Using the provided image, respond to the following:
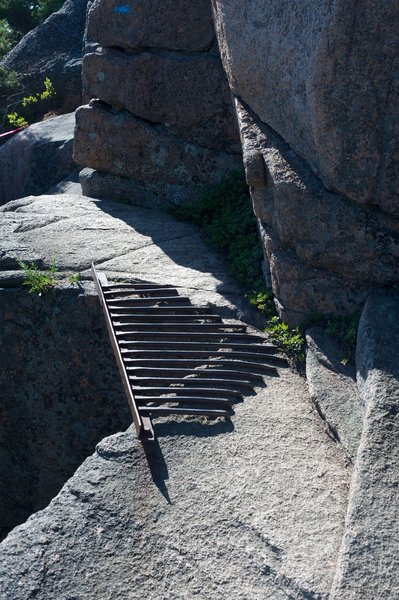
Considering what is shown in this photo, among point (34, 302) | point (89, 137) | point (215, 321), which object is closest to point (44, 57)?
point (89, 137)

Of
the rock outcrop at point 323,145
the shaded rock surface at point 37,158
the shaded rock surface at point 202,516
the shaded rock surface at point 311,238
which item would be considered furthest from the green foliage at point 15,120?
the shaded rock surface at point 202,516

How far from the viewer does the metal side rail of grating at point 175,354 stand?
422 centimetres

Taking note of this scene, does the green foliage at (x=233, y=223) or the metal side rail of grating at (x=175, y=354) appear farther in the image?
the green foliage at (x=233, y=223)

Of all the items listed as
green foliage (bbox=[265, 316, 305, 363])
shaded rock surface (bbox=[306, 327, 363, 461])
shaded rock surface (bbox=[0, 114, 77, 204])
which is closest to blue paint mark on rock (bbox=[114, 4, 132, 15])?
shaded rock surface (bbox=[0, 114, 77, 204])

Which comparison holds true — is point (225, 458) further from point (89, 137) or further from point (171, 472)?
point (89, 137)

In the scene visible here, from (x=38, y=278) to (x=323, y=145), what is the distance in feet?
6.93

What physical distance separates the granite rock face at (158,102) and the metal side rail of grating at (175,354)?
1855 mm

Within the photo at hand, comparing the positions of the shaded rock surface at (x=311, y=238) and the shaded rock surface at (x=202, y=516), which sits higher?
the shaded rock surface at (x=311, y=238)

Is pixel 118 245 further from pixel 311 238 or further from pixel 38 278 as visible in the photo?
pixel 311 238

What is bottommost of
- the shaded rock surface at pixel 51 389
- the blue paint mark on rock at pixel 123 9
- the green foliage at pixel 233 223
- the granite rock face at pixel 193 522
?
the shaded rock surface at pixel 51 389

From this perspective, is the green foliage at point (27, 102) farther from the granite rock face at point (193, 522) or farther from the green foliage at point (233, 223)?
the granite rock face at point (193, 522)

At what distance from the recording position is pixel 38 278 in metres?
5.66

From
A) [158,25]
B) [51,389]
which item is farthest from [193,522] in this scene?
[158,25]

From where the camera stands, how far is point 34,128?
32.0ft
